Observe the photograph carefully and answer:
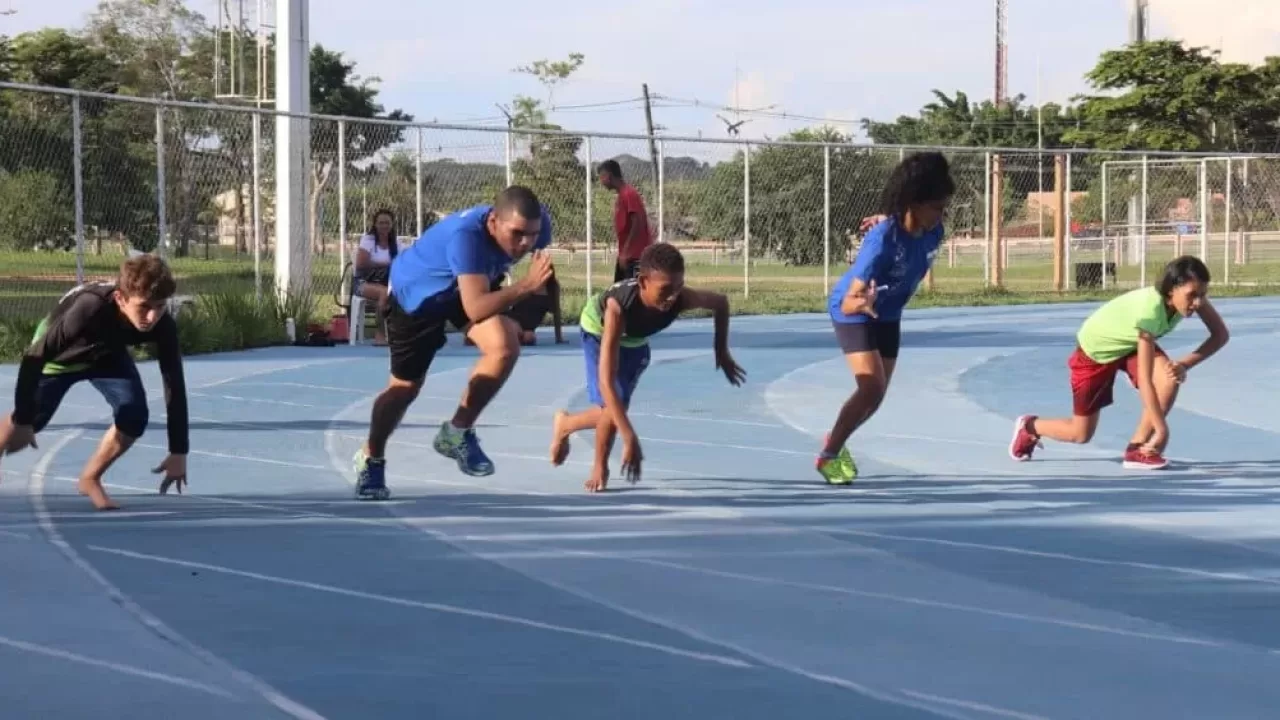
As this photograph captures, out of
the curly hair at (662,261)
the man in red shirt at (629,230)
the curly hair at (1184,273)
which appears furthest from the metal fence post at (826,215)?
the curly hair at (662,261)

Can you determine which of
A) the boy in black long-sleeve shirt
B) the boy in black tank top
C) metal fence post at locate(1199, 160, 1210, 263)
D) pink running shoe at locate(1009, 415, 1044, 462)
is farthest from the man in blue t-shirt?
metal fence post at locate(1199, 160, 1210, 263)

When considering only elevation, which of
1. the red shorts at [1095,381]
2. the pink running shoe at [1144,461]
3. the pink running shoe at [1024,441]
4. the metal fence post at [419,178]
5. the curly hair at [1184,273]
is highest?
the metal fence post at [419,178]

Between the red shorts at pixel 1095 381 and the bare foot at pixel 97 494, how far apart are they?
4.94 meters

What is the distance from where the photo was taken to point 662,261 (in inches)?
332

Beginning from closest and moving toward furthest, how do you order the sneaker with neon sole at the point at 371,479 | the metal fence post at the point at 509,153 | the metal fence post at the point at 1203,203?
the sneaker with neon sole at the point at 371,479
the metal fence post at the point at 509,153
the metal fence post at the point at 1203,203

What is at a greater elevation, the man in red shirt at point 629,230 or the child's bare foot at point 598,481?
the man in red shirt at point 629,230

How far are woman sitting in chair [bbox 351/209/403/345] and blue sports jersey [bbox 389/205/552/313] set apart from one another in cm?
922

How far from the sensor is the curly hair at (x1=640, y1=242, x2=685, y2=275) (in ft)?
27.7

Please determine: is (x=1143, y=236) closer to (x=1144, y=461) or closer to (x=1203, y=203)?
(x=1203, y=203)

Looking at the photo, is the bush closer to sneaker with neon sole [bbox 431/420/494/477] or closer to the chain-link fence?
the chain-link fence

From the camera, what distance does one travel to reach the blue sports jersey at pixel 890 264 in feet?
29.0

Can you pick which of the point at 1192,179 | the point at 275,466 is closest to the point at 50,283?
the point at 275,466

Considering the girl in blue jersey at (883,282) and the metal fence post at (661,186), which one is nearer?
the girl in blue jersey at (883,282)

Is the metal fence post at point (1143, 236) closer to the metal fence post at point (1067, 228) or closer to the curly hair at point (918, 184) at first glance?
the metal fence post at point (1067, 228)
